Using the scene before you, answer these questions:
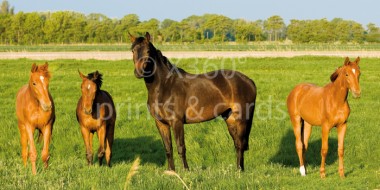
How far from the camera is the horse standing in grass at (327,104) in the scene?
29.5 ft

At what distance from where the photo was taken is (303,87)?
35.0 ft

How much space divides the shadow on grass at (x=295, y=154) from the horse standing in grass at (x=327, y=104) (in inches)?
137

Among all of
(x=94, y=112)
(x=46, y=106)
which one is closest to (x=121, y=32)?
(x=94, y=112)

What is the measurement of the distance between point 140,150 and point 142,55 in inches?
243

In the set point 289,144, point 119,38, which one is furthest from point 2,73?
point 119,38

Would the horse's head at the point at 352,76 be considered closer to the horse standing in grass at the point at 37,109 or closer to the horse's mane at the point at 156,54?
the horse's mane at the point at 156,54

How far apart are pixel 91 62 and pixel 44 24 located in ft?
325

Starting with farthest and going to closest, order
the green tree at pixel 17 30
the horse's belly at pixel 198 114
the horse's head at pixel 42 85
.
A: the green tree at pixel 17 30, the horse's belly at pixel 198 114, the horse's head at pixel 42 85

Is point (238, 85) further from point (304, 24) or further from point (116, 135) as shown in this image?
point (304, 24)

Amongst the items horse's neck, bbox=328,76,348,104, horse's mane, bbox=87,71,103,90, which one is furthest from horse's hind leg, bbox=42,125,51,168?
horse's neck, bbox=328,76,348,104

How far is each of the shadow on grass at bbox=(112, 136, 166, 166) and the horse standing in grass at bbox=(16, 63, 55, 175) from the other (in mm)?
4573

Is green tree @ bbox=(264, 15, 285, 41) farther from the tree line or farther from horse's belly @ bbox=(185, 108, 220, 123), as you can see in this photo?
horse's belly @ bbox=(185, 108, 220, 123)

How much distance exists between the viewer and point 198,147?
15.0 metres

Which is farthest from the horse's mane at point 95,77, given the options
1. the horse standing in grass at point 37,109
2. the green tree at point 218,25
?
the green tree at point 218,25
